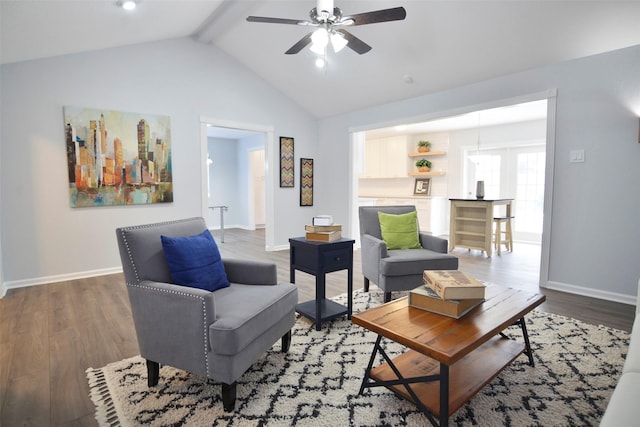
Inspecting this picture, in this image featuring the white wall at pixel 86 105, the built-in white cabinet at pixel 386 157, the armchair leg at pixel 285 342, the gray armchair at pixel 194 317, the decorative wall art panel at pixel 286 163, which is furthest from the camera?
the built-in white cabinet at pixel 386 157

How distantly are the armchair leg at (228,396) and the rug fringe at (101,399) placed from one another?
0.48m

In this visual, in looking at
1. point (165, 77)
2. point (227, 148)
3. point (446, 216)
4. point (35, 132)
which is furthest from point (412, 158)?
point (35, 132)

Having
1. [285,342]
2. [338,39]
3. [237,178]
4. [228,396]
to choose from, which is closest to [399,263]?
[285,342]

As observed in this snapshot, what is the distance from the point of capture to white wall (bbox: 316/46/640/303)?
3148 millimetres

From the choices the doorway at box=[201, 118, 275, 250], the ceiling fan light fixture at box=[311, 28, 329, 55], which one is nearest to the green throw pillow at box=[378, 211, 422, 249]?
the ceiling fan light fixture at box=[311, 28, 329, 55]

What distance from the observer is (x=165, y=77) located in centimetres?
461

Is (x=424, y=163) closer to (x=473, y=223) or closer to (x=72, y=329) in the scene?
(x=473, y=223)

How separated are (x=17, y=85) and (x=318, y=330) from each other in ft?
13.3

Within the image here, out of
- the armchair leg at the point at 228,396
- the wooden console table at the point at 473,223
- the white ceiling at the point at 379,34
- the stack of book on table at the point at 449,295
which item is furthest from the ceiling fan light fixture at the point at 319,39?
the wooden console table at the point at 473,223

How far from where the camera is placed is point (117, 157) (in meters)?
4.26

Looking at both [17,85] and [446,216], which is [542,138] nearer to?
[446,216]

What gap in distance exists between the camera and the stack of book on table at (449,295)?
1661mm

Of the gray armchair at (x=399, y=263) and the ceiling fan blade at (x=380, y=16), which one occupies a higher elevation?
the ceiling fan blade at (x=380, y=16)

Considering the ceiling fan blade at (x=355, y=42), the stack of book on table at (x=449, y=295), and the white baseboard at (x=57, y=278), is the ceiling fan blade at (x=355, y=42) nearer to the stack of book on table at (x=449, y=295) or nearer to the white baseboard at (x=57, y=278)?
the stack of book on table at (x=449, y=295)
